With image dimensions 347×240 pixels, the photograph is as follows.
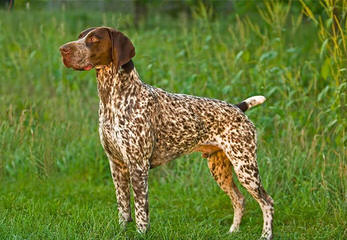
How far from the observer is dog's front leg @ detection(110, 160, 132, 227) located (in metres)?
4.42

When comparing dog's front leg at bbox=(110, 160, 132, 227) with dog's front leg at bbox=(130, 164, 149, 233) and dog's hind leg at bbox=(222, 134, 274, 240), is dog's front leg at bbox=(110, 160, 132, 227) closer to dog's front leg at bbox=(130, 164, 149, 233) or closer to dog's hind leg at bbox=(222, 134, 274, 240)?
dog's front leg at bbox=(130, 164, 149, 233)

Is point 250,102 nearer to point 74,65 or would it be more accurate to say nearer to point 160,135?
point 160,135

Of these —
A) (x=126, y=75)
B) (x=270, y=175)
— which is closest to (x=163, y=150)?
(x=126, y=75)

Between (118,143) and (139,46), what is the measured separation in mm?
5412

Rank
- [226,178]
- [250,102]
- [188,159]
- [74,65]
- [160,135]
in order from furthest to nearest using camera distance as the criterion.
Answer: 1. [188,159]
2. [226,178]
3. [250,102]
4. [160,135]
5. [74,65]

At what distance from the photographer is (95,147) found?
6.45 meters

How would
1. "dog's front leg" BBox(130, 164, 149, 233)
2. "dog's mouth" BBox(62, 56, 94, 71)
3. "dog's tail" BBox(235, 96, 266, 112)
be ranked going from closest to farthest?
1. "dog's mouth" BBox(62, 56, 94, 71)
2. "dog's front leg" BBox(130, 164, 149, 233)
3. "dog's tail" BBox(235, 96, 266, 112)

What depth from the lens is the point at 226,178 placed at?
4.86 metres

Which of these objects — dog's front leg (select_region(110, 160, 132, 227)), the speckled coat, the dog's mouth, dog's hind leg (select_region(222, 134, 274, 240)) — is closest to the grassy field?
dog's front leg (select_region(110, 160, 132, 227))

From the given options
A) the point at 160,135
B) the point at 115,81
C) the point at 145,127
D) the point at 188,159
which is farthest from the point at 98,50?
the point at 188,159

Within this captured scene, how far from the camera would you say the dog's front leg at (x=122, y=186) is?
4.42 m

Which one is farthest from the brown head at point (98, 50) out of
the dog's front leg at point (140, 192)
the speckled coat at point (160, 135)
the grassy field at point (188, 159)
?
the grassy field at point (188, 159)

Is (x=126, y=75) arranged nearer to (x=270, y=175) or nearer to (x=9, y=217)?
(x=9, y=217)

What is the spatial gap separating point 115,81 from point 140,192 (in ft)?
2.66
